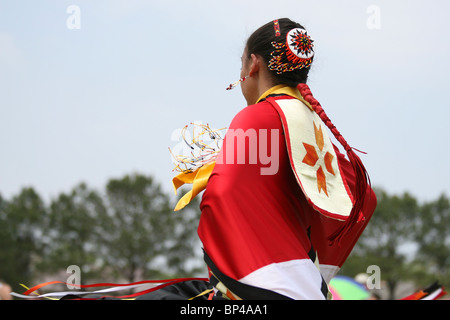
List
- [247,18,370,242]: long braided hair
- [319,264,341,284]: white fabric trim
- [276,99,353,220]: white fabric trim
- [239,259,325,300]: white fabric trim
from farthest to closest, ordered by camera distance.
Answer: [319,264,341,284]: white fabric trim → [247,18,370,242]: long braided hair → [276,99,353,220]: white fabric trim → [239,259,325,300]: white fabric trim

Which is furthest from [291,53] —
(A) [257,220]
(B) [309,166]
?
(A) [257,220]

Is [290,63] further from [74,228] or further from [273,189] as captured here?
[74,228]

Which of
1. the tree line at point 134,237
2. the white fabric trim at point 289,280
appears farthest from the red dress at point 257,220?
the tree line at point 134,237

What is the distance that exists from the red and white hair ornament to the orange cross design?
25 cm

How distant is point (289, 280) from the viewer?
184cm

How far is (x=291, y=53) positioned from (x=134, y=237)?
19088mm

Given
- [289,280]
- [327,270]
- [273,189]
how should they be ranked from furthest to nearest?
[327,270]
[273,189]
[289,280]

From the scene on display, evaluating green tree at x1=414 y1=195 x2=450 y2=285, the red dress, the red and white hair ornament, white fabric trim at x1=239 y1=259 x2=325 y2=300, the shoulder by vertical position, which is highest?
the red and white hair ornament

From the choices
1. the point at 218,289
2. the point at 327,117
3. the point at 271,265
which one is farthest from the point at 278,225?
the point at 327,117

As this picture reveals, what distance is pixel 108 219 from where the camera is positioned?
21219 mm

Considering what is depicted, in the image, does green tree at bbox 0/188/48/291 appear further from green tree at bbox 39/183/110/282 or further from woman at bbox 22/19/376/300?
woman at bbox 22/19/376/300

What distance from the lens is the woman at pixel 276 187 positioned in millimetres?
1858

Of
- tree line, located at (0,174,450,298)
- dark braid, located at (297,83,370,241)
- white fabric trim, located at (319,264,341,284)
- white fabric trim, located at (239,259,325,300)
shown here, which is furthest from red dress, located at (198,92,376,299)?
tree line, located at (0,174,450,298)

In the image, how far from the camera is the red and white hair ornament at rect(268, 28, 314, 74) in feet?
7.25
